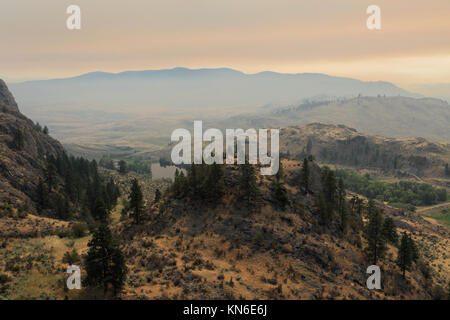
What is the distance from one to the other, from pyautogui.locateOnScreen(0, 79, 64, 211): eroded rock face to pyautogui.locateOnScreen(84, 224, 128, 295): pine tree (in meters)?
44.8

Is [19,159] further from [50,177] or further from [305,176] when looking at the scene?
[305,176]

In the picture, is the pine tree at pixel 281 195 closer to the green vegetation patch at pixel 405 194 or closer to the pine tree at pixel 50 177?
the pine tree at pixel 50 177

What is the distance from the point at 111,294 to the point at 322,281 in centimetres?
2973

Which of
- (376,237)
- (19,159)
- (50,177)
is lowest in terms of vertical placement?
(376,237)

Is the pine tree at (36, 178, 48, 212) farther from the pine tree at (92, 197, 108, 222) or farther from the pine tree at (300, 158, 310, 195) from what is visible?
the pine tree at (300, 158, 310, 195)

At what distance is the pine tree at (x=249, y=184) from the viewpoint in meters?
53.8

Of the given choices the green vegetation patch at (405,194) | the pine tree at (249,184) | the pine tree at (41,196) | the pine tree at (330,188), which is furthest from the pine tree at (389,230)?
the green vegetation patch at (405,194)

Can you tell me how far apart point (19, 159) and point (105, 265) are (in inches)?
3043

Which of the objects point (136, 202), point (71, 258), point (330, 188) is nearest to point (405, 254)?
point (330, 188)

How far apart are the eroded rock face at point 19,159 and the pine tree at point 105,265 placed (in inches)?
1762

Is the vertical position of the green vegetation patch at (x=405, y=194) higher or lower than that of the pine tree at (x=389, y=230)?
lower

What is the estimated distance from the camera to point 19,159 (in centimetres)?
8694

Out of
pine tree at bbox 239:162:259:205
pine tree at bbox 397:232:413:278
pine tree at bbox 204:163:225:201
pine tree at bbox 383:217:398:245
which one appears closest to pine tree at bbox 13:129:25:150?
pine tree at bbox 204:163:225:201
